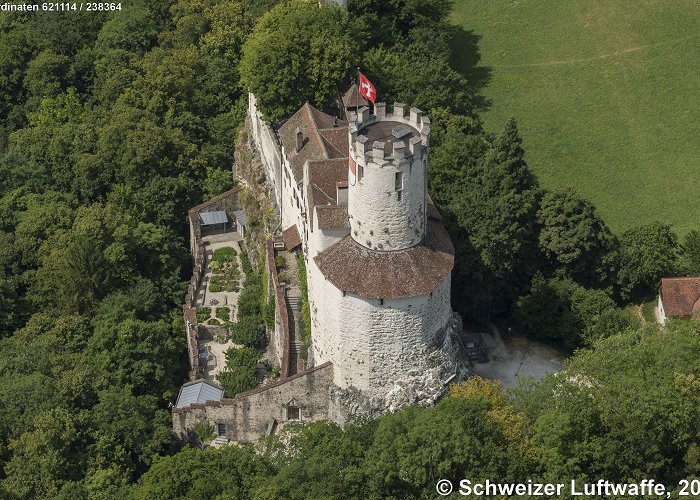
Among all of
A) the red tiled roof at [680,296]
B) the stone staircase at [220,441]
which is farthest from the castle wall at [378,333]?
the red tiled roof at [680,296]

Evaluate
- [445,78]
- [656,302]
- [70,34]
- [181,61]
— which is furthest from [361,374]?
[70,34]

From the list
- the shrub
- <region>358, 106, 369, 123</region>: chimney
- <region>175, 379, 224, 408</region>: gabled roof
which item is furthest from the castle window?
<region>358, 106, 369, 123</region>: chimney

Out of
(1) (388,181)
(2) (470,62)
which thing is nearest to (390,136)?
(1) (388,181)

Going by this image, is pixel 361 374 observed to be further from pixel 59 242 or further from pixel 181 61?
pixel 181 61

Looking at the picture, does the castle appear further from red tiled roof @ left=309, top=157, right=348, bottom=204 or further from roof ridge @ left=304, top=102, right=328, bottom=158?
roof ridge @ left=304, top=102, right=328, bottom=158

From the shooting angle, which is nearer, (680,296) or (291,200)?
(680,296)

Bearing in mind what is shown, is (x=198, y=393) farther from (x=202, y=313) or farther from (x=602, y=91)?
(x=602, y=91)
